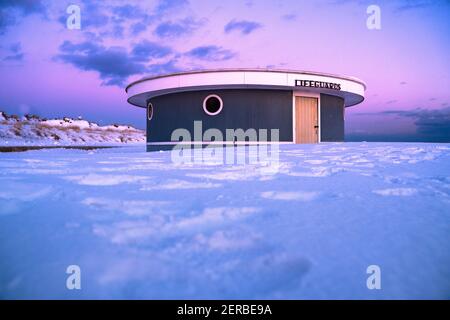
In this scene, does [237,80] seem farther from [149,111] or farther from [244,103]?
[149,111]

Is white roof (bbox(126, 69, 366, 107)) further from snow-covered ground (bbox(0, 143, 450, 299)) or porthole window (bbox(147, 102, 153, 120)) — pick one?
snow-covered ground (bbox(0, 143, 450, 299))

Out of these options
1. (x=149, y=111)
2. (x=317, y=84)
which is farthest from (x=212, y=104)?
(x=317, y=84)

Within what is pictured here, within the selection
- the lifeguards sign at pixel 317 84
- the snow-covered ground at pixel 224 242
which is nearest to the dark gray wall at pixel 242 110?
the lifeguards sign at pixel 317 84

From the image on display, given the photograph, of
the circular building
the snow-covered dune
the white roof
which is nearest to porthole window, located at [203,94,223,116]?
the circular building

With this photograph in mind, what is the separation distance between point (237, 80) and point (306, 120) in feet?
12.3

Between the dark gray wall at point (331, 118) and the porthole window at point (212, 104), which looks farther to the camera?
the dark gray wall at point (331, 118)

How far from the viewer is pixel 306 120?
12.9 meters

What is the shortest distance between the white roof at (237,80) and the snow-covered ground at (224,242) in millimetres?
9441

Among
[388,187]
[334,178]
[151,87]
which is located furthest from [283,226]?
[151,87]

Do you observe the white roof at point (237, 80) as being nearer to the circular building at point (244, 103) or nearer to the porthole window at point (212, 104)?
the circular building at point (244, 103)

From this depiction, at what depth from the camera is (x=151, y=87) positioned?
12.6 m

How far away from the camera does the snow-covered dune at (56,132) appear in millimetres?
27781
